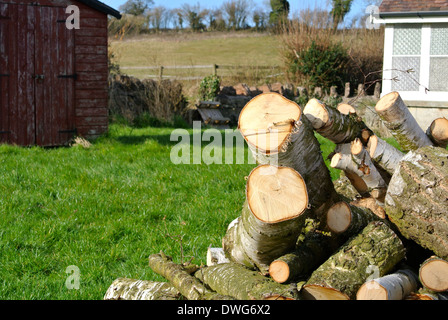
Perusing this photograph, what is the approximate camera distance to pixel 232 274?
2666mm

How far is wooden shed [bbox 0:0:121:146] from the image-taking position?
8.61 meters

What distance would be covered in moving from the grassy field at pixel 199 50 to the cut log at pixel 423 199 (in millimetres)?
16849

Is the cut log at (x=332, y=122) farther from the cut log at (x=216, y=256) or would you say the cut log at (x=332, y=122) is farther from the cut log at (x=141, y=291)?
the cut log at (x=141, y=291)

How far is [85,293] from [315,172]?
1715 mm

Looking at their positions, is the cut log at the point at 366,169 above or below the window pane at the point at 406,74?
below

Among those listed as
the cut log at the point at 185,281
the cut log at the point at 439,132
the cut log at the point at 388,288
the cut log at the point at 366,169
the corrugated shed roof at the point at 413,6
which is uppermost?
the corrugated shed roof at the point at 413,6

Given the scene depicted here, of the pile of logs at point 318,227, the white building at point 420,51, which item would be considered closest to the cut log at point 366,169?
the pile of logs at point 318,227

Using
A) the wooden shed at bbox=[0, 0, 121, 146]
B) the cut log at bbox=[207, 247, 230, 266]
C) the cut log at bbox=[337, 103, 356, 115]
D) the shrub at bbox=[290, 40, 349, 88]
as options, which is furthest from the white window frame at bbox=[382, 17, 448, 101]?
the cut log at bbox=[207, 247, 230, 266]

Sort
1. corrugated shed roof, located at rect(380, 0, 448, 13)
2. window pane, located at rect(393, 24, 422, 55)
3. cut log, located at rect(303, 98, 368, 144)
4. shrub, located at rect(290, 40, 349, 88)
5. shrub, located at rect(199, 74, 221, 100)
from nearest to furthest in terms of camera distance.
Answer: cut log, located at rect(303, 98, 368, 144)
corrugated shed roof, located at rect(380, 0, 448, 13)
window pane, located at rect(393, 24, 422, 55)
shrub, located at rect(199, 74, 221, 100)
shrub, located at rect(290, 40, 349, 88)

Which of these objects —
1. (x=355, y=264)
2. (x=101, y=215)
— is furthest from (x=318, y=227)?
(x=101, y=215)

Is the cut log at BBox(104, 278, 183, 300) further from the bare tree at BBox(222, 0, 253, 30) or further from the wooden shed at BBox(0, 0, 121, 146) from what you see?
the bare tree at BBox(222, 0, 253, 30)

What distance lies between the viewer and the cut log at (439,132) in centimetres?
343

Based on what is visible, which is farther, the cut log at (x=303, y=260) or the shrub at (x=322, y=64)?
the shrub at (x=322, y=64)

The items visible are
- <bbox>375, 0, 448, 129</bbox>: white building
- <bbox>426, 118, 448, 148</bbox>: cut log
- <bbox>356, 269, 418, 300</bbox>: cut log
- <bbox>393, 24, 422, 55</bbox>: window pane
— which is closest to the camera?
<bbox>356, 269, 418, 300</bbox>: cut log
